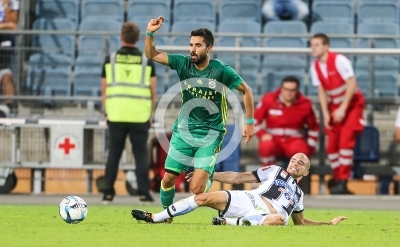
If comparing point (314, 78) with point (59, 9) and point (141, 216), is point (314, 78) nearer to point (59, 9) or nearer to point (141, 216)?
point (59, 9)

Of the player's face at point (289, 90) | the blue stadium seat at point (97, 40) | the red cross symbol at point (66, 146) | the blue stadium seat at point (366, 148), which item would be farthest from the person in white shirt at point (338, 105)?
the red cross symbol at point (66, 146)

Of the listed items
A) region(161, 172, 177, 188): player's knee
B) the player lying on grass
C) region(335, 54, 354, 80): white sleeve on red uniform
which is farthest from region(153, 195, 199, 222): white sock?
region(335, 54, 354, 80): white sleeve on red uniform

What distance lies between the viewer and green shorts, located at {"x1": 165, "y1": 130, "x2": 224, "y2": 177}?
10.8 m

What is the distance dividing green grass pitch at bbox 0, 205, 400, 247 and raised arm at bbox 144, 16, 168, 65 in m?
1.74

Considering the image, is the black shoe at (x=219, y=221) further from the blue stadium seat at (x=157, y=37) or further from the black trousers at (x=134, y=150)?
the blue stadium seat at (x=157, y=37)

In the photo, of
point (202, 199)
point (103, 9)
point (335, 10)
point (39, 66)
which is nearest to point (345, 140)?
point (335, 10)

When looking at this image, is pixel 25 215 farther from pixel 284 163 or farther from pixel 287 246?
pixel 284 163

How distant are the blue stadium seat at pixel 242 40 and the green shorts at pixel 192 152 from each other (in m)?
6.20

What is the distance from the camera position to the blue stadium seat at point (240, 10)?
1900cm

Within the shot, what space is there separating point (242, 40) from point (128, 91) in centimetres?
413

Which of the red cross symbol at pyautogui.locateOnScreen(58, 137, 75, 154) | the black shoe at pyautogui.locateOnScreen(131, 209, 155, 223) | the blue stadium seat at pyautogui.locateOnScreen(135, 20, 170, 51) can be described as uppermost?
the blue stadium seat at pyautogui.locateOnScreen(135, 20, 170, 51)

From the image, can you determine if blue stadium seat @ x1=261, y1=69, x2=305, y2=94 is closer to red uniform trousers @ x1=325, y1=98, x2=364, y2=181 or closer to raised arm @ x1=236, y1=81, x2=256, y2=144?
red uniform trousers @ x1=325, y1=98, x2=364, y2=181

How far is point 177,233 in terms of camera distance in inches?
370

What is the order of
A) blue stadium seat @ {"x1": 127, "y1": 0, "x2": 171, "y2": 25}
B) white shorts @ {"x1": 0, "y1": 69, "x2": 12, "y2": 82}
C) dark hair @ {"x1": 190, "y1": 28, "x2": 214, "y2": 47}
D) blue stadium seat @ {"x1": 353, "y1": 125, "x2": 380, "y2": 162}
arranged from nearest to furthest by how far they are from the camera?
dark hair @ {"x1": 190, "y1": 28, "x2": 214, "y2": 47}
blue stadium seat @ {"x1": 353, "y1": 125, "x2": 380, "y2": 162}
white shorts @ {"x1": 0, "y1": 69, "x2": 12, "y2": 82}
blue stadium seat @ {"x1": 127, "y1": 0, "x2": 171, "y2": 25}
